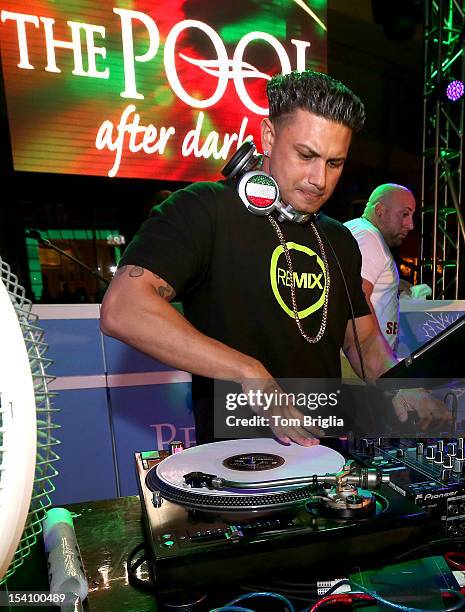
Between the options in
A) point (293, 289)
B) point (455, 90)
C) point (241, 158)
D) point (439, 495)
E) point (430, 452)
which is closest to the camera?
point (439, 495)

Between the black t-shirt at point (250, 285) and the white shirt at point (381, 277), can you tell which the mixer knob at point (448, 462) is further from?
the white shirt at point (381, 277)

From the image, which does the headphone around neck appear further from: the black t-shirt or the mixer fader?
the mixer fader

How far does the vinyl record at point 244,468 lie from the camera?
1.99 ft

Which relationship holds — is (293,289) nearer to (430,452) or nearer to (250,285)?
(250,285)

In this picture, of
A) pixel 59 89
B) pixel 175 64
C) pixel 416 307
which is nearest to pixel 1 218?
pixel 59 89

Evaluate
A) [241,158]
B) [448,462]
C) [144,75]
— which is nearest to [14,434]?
[448,462]

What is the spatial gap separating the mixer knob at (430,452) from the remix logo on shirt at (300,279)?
0.56 m

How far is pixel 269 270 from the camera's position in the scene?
127 centimetres

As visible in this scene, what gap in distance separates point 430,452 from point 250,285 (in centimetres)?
65

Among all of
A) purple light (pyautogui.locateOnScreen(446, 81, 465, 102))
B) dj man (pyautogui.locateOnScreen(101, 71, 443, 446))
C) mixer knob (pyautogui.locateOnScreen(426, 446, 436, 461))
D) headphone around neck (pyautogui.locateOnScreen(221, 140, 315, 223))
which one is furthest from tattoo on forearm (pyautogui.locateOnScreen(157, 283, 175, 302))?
purple light (pyautogui.locateOnScreen(446, 81, 465, 102))

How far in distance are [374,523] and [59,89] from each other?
4250 mm

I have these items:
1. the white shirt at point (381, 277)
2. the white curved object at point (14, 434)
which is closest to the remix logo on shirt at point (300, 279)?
the white curved object at point (14, 434)

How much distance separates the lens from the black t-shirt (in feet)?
4.03

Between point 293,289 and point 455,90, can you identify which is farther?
point 455,90
